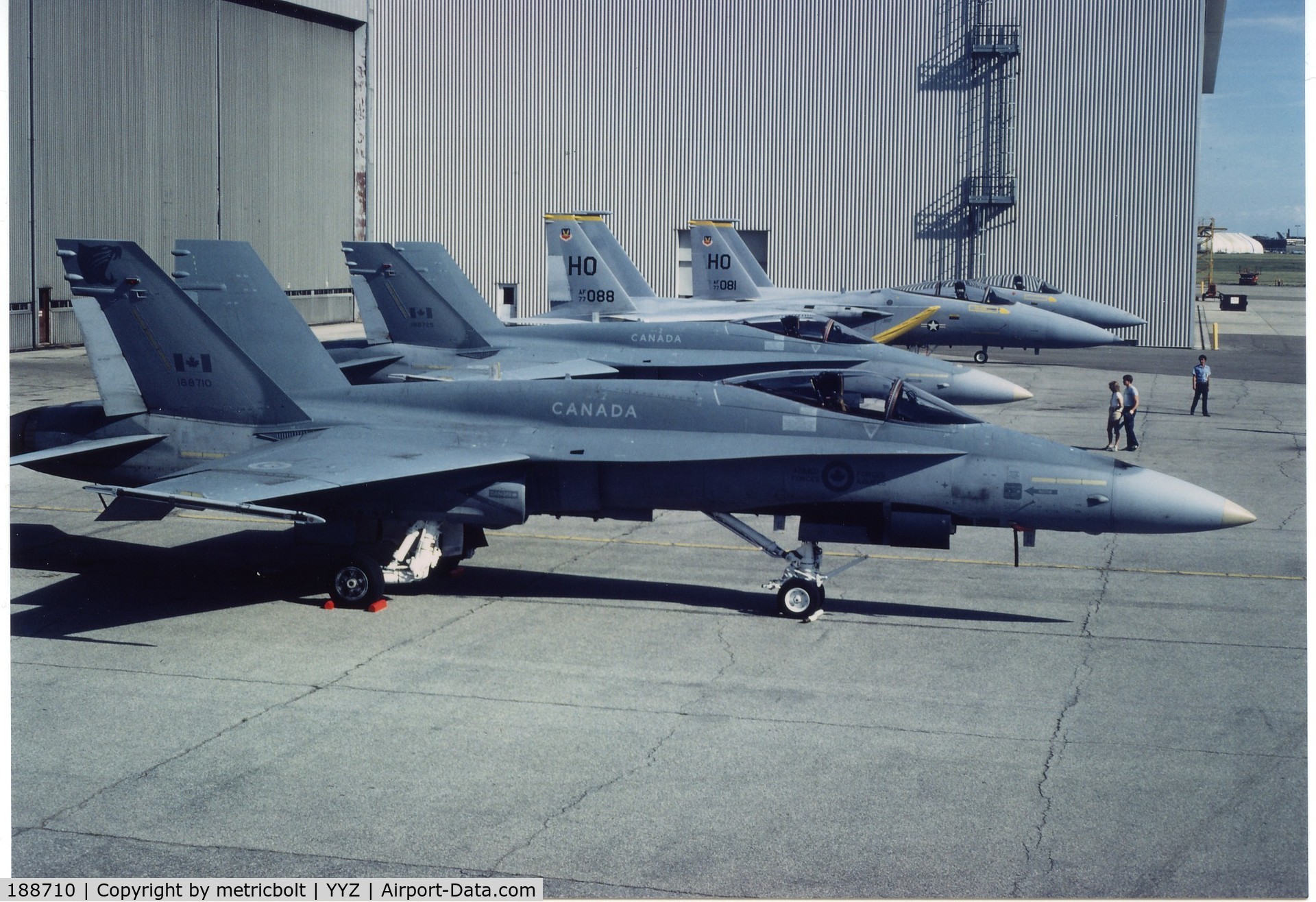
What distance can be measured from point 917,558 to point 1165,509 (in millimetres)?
3760

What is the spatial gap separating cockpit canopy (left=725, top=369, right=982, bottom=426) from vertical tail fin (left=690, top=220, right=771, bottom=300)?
1076 inches

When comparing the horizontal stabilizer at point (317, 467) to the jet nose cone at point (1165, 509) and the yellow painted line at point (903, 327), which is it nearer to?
the jet nose cone at point (1165, 509)

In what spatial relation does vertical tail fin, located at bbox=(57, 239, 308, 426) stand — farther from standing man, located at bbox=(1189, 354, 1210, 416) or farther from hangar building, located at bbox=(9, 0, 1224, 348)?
hangar building, located at bbox=(9, 0, 1224, 348)

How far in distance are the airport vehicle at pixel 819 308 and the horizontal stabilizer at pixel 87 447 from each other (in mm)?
19636

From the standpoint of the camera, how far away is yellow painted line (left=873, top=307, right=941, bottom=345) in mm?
32688

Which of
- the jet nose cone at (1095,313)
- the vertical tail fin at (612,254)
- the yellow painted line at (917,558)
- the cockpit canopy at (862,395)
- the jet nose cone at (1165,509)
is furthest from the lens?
the jet nose cone at (1095,313)

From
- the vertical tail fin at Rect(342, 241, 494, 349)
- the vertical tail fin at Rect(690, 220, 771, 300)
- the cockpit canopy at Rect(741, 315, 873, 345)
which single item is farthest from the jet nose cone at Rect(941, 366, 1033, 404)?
the vertical tail fin at Rect(690, 220, 771, 300)

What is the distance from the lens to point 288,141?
1784 inches

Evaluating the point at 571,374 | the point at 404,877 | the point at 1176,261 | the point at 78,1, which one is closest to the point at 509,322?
the point at 571,374

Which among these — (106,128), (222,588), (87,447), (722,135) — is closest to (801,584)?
(222,588)

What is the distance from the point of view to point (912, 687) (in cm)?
1066

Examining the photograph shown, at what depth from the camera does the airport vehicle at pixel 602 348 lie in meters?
23.3
